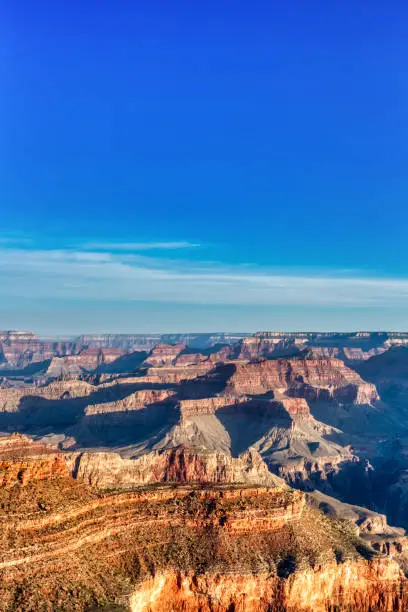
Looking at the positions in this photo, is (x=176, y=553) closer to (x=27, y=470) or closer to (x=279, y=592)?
(x=279, y=592)

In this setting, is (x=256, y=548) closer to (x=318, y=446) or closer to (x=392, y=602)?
(x=392, y=602)

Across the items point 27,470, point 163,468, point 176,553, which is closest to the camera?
point 176,553

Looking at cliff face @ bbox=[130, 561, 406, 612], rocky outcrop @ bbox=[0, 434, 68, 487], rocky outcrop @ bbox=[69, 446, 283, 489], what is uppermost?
rocky outcrop @ bbox=[0, 434, 68, 487]

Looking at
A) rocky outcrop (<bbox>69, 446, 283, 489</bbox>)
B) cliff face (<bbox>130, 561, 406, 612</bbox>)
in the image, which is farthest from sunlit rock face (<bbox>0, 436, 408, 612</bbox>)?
rocky outcrop (<bbox>69, 446, 283, 489</bbox>)

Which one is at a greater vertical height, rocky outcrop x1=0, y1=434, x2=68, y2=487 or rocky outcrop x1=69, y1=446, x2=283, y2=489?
rocky outcrop x1=0, y1=434, x2=68, y2=487

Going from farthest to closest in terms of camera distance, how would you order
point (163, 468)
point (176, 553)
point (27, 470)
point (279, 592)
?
1. point (163, 468)
2. point (27, 470)
3. point (176, 553)
4. point (279, 592)

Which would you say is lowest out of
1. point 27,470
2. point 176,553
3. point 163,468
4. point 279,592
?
point 279,592

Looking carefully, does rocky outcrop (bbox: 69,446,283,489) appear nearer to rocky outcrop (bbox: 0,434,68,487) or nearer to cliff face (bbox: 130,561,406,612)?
rocky outcrop (bbox: 0,434,68,487)

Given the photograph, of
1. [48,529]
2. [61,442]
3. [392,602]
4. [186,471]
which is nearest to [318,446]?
[61,442]

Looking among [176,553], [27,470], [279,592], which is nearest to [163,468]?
[27,470]

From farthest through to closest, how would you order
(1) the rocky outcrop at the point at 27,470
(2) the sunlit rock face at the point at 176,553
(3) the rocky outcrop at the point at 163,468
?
(3) the rocky outcrop at the point at 163,468
(1) the rocky outcrop at the point at 27,470
(2) the sunlit rock face at the point at 176,553

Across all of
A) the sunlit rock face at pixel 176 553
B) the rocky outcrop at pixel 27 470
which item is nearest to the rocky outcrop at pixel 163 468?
the rocky outcrop at pixel 27 470

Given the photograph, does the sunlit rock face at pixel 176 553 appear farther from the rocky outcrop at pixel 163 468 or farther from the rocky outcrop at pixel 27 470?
the rocky outcrop at pixel 163 468
